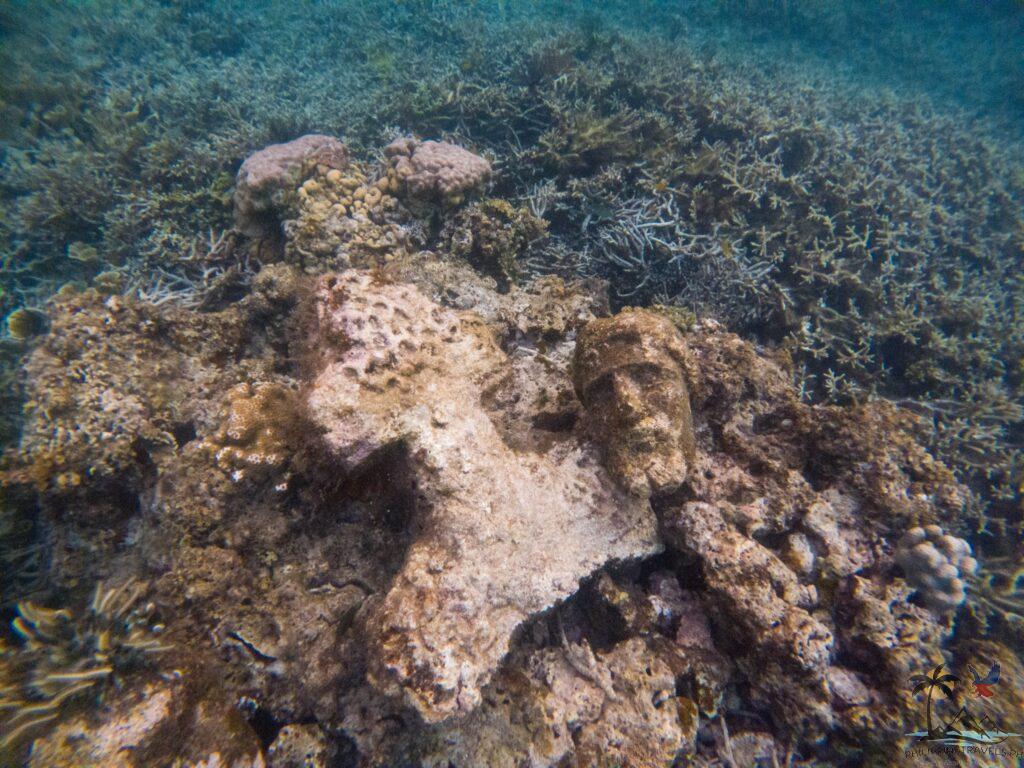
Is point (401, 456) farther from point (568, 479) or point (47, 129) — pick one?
point (47, 129)

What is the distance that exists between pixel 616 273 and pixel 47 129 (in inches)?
433

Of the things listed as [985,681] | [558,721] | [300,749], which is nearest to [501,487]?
[558,721]

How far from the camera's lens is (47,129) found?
8.41 metres

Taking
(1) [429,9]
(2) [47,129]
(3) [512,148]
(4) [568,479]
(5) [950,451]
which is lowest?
(5) [950,451]

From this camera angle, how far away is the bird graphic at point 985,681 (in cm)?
271

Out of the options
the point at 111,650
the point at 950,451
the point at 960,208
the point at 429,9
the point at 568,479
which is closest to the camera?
the point at 111,650

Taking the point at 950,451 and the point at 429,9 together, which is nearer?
the point at 950,451

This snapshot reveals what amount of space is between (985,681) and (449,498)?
138 inches

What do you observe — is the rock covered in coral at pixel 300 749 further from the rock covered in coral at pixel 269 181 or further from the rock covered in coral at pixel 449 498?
the rock covered in coral at pixel 269 181

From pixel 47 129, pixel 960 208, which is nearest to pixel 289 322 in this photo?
pixel 47 129

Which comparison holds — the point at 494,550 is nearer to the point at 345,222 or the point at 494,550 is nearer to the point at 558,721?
the point at 558,721

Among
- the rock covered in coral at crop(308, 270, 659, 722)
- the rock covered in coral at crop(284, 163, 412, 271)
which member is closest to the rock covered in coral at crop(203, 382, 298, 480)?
the rock covered in coral at crop(308, 270, 659, 722)

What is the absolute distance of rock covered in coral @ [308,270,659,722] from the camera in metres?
2.08

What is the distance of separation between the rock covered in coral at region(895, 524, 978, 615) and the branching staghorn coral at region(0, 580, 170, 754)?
14.2ft
